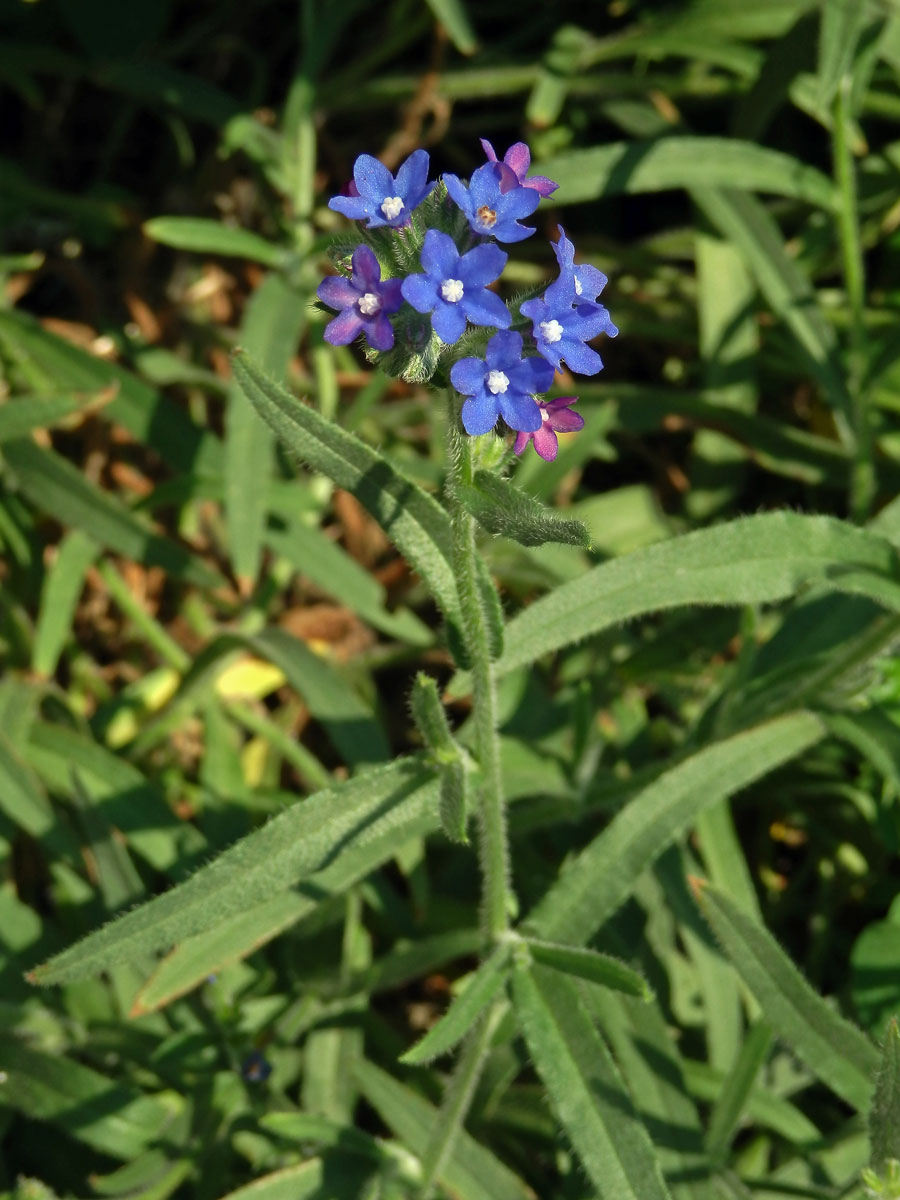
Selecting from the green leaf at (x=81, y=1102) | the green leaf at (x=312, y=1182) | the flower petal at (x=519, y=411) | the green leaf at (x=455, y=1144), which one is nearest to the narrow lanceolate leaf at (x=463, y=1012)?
the green leaf at (x=455, y=1144)

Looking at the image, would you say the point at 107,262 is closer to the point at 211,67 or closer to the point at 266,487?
the point at 211,67

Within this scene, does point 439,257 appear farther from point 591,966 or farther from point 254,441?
point 254,441

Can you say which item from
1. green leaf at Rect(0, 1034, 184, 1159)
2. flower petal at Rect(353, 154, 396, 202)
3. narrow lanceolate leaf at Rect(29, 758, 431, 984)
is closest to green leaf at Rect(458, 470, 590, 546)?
flower petal at Rect(353, 154, 396, 202)

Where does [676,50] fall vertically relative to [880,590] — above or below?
above

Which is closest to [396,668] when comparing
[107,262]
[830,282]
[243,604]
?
[243,604]

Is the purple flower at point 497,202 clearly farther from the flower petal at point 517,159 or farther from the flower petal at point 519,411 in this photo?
the flower petal at point 519,411

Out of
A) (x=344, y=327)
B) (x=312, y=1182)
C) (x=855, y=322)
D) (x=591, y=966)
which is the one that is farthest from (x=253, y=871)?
(x=855, y=322)

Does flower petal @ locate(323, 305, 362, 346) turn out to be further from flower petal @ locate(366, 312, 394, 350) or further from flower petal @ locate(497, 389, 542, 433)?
flower petal @ locate(497, 389, 542, 433)

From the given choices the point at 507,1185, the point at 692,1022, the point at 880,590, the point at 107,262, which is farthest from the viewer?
the point at 107,262
